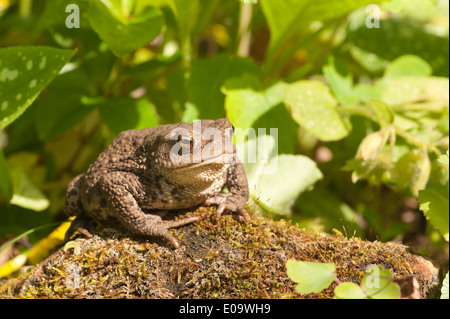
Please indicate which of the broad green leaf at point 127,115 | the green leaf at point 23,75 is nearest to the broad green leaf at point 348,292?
the broad green leaf at point 127,115

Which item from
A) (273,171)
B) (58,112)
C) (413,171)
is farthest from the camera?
(58,112)

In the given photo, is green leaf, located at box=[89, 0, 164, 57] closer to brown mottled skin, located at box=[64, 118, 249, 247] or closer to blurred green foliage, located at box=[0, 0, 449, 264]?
blurred green foliage, located at box=[0, 0, 449, 264]

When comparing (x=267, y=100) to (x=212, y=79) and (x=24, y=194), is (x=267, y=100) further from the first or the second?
(x=24, y=194)

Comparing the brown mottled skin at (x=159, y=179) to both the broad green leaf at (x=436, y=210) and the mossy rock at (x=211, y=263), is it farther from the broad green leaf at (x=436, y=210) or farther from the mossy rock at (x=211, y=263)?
the broad green leaf at (x=436, y=210)

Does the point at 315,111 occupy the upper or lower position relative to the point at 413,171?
upper

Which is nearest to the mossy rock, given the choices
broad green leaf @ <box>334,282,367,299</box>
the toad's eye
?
broad green leaf @ <box>334,282,367,299</box>

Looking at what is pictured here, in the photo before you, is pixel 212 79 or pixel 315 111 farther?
pixel 212 79

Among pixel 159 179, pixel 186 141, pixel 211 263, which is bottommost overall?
pixel 211 263

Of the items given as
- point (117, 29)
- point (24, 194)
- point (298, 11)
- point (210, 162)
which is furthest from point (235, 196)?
point (24, 194)
